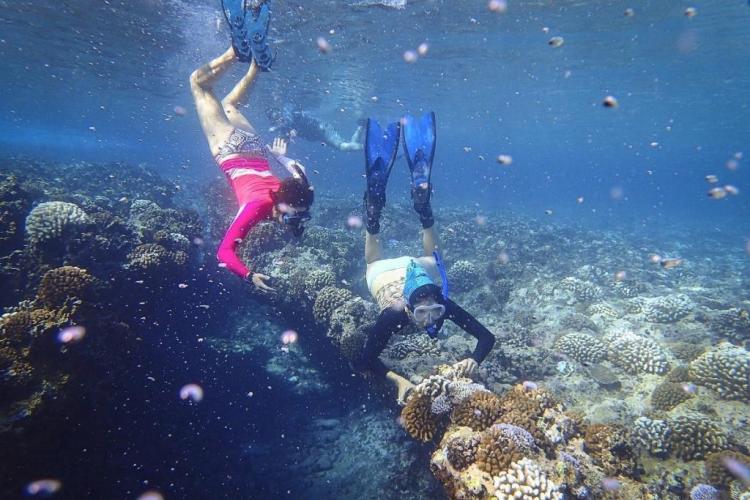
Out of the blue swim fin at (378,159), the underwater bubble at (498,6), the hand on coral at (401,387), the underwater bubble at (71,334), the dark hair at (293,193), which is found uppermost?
the underwater bubble at (498,6)

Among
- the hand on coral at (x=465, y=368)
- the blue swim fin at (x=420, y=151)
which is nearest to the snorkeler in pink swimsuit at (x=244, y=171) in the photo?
the blue swim fin at (x=420, y=151)

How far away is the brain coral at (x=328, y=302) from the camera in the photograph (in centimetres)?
877

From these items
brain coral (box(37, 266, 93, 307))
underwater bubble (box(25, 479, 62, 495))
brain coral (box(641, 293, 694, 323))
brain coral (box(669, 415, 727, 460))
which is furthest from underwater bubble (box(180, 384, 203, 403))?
brain coral (box(641, 293, 694, 323))

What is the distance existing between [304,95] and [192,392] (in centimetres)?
3525

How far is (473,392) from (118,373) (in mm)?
5928

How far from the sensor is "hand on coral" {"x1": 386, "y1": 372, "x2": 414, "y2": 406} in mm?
5811

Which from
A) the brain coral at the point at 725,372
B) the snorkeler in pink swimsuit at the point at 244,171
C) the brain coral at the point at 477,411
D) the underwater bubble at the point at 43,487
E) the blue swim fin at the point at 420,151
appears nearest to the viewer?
the underwater bubble at the point at 43,487

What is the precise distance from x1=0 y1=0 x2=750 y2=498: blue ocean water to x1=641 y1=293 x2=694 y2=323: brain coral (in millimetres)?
7188

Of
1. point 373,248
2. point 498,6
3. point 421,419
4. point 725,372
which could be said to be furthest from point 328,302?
point 498,6

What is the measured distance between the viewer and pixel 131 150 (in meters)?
168

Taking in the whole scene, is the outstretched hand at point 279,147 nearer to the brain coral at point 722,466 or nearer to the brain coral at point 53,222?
the brain coral at point 53,222

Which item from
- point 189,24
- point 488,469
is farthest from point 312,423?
point 189,24

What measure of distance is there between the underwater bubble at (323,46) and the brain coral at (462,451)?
2466 cm

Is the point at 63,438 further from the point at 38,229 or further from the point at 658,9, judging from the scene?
the point at 658,9
